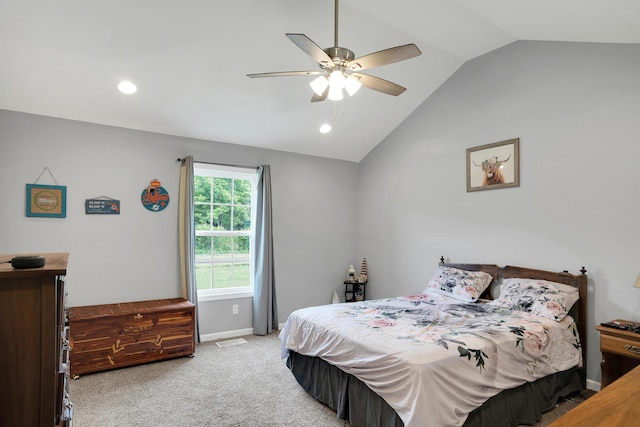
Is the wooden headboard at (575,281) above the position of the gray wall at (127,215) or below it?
below

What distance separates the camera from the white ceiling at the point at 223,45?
2.68 metres

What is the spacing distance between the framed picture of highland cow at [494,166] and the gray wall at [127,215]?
2.09 meters

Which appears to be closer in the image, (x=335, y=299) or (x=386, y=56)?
(x=386, y=56)

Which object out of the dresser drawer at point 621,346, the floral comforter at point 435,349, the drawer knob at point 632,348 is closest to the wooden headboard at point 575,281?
the floral comforter at point 435,349

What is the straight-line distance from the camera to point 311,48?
2.08 meters

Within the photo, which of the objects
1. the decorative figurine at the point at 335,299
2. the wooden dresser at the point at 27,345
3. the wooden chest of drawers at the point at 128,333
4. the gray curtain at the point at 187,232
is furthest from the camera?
the decorative figurine at the point at 335,299

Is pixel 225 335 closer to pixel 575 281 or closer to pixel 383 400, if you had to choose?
pixel 383 400

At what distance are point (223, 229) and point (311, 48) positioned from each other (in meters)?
3.00

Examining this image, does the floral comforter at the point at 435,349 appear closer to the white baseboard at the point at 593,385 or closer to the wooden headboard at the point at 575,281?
the wooden headboard at the point at 575,281

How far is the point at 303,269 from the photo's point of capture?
5.04 meters

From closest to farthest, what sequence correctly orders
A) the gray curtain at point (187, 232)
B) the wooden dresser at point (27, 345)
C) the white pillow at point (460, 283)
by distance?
the wooden dresser at point (27, 345) < the white pillow at point (460, 283) < the gray curtain at point (187, 232)

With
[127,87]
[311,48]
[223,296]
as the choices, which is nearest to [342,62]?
[311,48]

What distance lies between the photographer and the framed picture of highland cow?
3.63m

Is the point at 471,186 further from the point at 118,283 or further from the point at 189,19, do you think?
the point at 118,283
